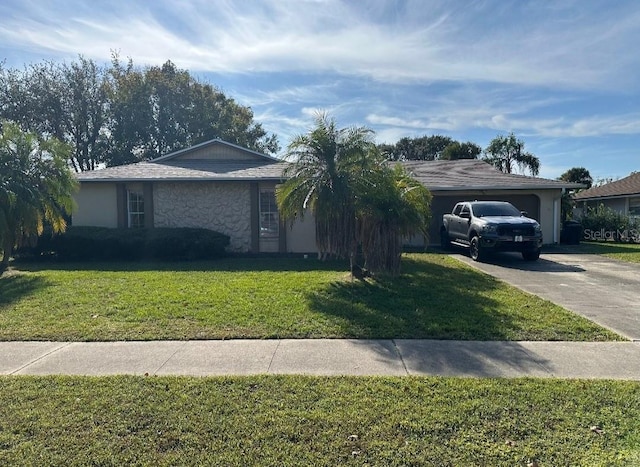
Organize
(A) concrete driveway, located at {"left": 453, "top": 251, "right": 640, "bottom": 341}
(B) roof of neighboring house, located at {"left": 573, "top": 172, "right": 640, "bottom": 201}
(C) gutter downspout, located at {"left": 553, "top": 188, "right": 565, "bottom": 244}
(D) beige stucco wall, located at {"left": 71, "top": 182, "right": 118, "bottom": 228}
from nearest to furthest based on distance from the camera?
(A) concrete driveway, located at {"left": 453, "top": 251, "right": 640, "bottom": 341}
(D) beige stucco wall, located at {"left": 71, "top": 182, "right": 118, "bottom": 228}
(C) gutter downspout, located at {"left": 553, "top": 188, "right": 565, "bottom": 244}
(B) roof of neighboring house, located at {"left": 573, "top": 172, "right": 640, "bottom": 201}

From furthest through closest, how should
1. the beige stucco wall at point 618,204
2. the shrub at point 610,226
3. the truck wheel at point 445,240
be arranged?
the beige stucco wall at point 618,204, the shrub at point 610,226, the truck wheel at point 445,240

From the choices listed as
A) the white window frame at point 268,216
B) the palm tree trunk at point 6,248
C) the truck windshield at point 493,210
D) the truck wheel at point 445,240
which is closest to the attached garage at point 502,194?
the truck wheel at point 445,240

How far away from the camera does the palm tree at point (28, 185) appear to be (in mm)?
10898

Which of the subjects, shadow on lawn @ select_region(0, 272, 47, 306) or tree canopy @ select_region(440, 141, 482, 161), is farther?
tree canopy @ select_region(440, 141, 482, 161)

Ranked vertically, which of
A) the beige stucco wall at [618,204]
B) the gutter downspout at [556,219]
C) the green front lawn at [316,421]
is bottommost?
the green front lawn at [316,421]

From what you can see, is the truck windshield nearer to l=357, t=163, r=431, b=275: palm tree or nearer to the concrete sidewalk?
l=357, t=163, r=431, b=275: palm tree

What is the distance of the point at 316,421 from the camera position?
345 centimetres

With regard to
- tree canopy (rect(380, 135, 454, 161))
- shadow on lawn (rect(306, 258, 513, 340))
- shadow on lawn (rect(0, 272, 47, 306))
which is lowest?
shadow on lawn (rect(306, 258, 513, 340))

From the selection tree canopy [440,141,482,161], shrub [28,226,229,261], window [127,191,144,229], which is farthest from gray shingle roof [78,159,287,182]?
tree canopy [440,141,482,161]

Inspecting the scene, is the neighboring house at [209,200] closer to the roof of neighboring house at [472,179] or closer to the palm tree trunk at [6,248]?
the roof of neighboring house at [472,179]

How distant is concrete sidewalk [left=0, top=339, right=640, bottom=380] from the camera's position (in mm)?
4586

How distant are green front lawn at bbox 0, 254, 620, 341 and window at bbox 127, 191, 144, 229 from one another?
16.7 ft

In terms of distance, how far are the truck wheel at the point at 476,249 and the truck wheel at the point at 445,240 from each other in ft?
7.93

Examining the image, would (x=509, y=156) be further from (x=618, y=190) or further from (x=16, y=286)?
(x=16, y=286)
